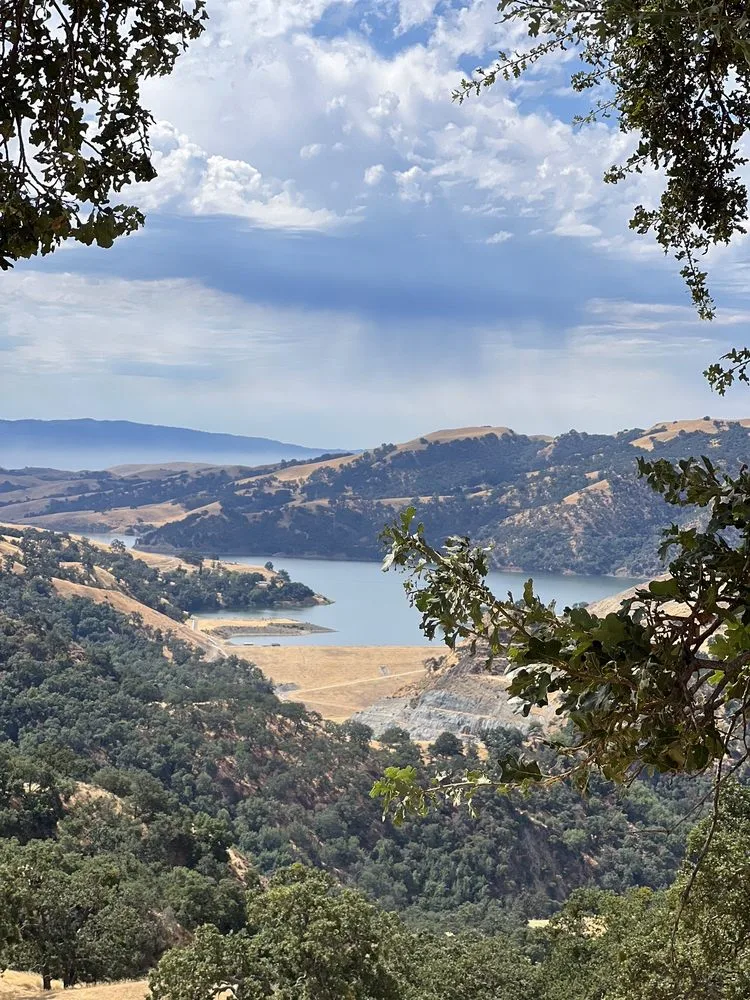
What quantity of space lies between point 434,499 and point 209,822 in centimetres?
12091

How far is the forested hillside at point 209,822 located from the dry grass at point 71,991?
34 centimetres

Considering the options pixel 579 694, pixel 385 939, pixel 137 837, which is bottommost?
pixel 137 837

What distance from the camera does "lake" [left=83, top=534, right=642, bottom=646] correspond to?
262 feet

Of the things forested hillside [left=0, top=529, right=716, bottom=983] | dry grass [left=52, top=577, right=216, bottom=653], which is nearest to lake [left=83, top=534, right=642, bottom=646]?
dry grass [left=52, top=577, right=216, bottom=653]

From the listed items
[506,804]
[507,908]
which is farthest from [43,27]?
[506,804]

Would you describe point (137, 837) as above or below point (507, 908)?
above

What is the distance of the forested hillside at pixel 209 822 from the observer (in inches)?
625

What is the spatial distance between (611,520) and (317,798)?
86.8 m

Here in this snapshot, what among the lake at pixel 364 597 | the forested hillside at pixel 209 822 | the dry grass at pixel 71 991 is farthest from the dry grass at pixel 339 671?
the dry grass at pixel 71 991

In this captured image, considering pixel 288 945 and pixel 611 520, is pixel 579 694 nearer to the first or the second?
pixel 288 945

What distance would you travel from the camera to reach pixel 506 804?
122 feet

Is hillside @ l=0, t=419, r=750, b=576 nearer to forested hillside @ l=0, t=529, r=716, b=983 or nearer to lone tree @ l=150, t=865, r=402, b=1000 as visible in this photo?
forested hillside @ l=0, t=529, r=716, b=983

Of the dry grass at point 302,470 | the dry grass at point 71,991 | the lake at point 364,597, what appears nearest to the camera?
the dry grass at point 71,991

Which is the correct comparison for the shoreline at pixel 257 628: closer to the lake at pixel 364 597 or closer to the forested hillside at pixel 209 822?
the lake at pixel 364 597
